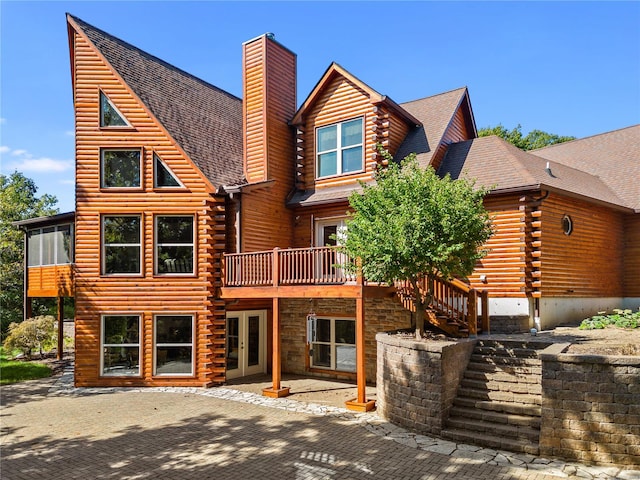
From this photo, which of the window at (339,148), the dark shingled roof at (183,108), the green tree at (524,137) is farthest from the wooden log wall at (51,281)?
the green tree at (524,137)

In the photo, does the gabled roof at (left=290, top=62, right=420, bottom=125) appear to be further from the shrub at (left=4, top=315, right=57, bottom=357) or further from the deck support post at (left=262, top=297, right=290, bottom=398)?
the shrub at (left=4, top=315, right=57, bottom=357)

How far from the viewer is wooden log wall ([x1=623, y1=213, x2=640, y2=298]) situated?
1636cm

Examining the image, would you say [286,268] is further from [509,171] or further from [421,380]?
[509,171]

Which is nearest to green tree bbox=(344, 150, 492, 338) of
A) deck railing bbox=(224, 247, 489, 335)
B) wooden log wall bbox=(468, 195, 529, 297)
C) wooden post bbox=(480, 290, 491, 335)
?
deck railing bbox=(224, 247, 489, 335)

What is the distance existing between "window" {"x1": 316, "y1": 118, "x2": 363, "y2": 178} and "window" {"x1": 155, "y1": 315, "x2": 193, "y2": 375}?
22.6ft

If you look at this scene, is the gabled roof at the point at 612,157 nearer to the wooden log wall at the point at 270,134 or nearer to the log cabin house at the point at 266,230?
the log cabin house at the point at 266,230

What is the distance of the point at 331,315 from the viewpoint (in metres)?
14.6

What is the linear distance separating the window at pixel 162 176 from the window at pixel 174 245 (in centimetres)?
104

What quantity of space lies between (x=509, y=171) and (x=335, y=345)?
24.7 ft

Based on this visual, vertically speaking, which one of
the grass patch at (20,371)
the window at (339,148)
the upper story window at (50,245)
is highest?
the window at (339,148)

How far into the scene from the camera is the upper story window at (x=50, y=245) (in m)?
17.2

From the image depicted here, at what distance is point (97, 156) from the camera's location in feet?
46.9

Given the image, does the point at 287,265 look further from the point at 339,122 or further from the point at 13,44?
the point at 13,44

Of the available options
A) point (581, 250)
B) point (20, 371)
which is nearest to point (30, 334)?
point (20, 371)
